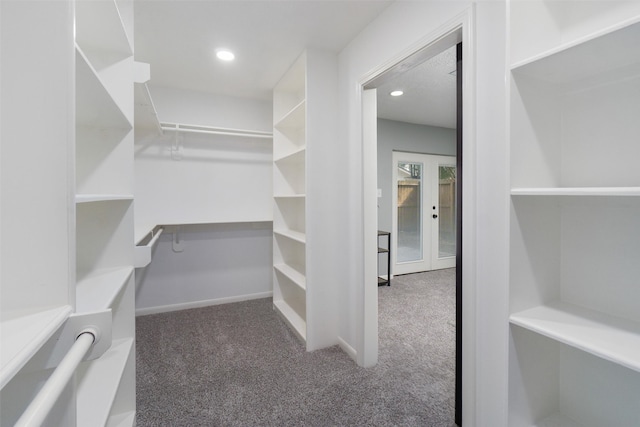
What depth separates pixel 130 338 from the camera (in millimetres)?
1452

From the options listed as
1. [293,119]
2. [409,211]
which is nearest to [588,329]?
[293,119]

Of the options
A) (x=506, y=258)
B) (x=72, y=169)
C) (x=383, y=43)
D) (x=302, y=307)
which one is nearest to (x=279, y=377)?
(x=302, y=307)

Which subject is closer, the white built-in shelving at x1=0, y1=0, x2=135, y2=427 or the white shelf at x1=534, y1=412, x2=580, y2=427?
Result: the white built-in shelving at x1=0, y1=0, x2=135, y2=427

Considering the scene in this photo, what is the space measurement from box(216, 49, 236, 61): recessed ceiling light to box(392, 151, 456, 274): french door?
9.53ft

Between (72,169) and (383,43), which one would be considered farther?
(383,43)

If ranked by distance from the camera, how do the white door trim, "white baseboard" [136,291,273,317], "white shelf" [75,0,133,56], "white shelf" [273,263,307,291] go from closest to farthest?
"white shelf" [75,0,133,56] < the white door trim < "white shelf" [273,263,307,291] < "white baseboard" [136,291,273,317]

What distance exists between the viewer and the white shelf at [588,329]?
789mm

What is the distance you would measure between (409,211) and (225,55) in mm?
3581

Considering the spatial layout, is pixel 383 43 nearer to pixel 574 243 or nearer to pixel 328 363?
pixel 574 243

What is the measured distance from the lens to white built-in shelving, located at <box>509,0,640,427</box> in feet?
3.07

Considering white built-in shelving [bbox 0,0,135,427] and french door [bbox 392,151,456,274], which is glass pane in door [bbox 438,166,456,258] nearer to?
french door [bbox 392,151,456,274]

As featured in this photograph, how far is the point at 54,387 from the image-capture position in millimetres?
482

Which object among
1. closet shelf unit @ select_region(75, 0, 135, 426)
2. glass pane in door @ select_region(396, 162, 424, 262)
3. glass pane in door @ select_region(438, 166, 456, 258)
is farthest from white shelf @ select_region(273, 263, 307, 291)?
glass pane in door @ select_region(438, 166, 456, 258)

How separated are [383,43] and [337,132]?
0.73 metres
